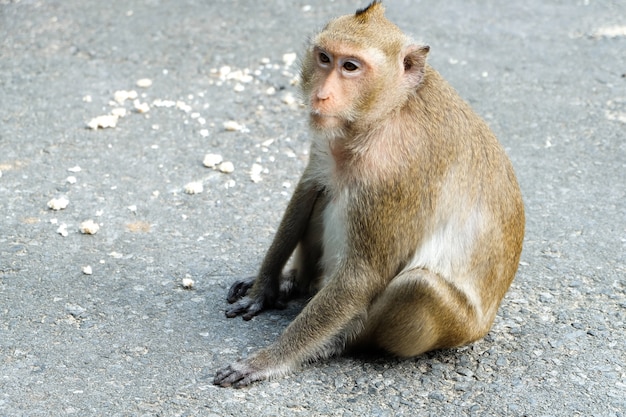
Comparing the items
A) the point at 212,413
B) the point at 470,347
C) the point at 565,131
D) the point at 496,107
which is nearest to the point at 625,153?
the point at 565,131

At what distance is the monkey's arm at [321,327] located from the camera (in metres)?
3.89

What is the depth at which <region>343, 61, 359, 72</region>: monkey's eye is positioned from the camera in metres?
3.70

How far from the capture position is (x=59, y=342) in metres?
4.05

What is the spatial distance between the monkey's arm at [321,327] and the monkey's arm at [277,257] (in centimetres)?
44

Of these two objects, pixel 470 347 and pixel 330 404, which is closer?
pixel 330 404

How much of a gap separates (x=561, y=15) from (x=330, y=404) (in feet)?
18.2

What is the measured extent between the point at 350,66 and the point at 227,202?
187cm

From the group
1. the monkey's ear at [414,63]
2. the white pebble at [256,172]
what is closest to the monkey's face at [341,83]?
the monkey's ear at [414,63]

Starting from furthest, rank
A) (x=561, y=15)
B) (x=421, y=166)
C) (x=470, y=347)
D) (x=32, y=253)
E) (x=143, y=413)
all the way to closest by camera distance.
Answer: (x=561, y=15) < (x=32, y=253) < (x=470, y=347) < (x=421, y=166) < (x=143, y=413)

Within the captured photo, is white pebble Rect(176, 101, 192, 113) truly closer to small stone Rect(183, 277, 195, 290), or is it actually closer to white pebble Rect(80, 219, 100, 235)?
white pebble Rect(80, 219, 100, 235)

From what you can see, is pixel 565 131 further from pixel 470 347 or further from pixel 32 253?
pixel 32 253

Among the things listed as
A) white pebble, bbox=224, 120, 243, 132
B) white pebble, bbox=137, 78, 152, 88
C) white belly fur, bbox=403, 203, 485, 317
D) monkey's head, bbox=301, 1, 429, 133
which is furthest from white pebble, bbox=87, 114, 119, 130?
white belly fur, bbox=403, 203, 485, 317

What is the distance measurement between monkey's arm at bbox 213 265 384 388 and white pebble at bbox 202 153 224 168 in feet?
6.48

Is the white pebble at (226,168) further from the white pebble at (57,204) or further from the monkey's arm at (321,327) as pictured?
the monkey's arm at (321,327)
